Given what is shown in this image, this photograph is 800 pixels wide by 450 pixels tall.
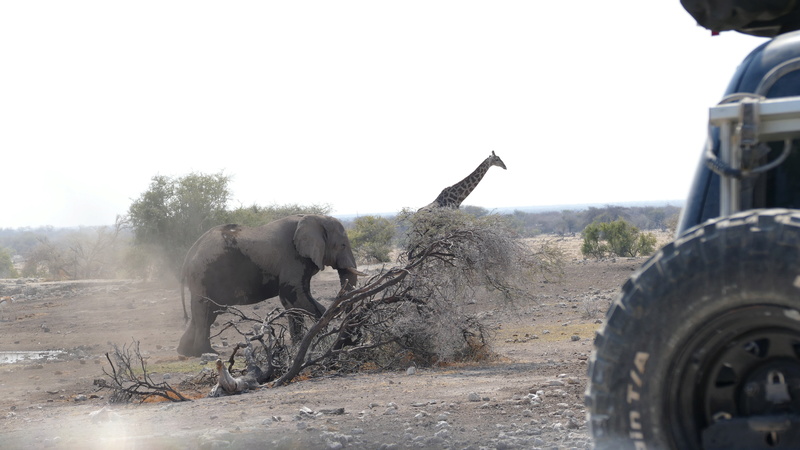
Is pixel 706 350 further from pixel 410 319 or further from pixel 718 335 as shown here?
pixel 410 319

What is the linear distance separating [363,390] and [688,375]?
5.82 m

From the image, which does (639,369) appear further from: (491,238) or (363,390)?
(491,238)

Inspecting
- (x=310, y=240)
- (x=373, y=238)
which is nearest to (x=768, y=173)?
(x=310, y=240)

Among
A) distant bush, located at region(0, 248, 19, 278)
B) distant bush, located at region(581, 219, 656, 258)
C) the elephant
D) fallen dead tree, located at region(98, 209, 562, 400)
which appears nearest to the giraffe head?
the elephant

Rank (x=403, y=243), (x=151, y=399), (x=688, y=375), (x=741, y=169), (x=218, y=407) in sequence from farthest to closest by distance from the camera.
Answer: (x=403, y=243), (x=151, y=399), (x=218, y=407), (x=741, y=169), (x=688, y=375)

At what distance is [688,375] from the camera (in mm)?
2258

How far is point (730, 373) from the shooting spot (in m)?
2.29

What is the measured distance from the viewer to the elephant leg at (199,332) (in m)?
13.8

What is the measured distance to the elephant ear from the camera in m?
14.3

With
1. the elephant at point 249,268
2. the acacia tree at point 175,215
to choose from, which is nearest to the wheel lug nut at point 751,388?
the elephant at point 249,268

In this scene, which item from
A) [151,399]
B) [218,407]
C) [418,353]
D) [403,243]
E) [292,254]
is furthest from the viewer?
[292,254]

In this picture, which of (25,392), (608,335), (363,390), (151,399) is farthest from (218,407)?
(608,335)

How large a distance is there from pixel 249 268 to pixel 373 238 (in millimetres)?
14290

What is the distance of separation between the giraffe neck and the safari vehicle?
13707 mm
